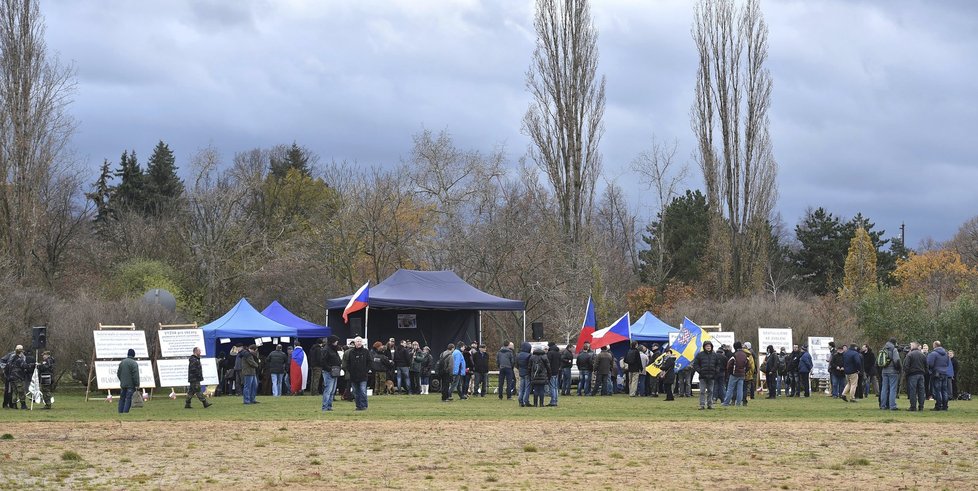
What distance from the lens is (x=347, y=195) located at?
5625cm

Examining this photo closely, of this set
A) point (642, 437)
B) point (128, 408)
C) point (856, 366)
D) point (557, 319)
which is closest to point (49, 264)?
point (557, 319)

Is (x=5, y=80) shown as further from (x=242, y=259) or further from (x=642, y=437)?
(x=642, y=437)

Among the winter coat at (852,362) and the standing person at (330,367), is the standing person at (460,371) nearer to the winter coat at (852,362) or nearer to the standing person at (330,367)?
the standing person at (330,367)

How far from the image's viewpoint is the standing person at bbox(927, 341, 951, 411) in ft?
77.7

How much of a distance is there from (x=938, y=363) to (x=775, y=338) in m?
10.5

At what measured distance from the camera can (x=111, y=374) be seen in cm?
2823

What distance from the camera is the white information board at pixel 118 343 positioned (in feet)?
92.2

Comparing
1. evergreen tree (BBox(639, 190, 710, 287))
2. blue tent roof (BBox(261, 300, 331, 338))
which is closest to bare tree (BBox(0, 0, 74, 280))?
blue tent roof (BBox(261, 300, 331, 338))

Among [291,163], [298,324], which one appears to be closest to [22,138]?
[298,324]

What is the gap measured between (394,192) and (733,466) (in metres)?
42.5

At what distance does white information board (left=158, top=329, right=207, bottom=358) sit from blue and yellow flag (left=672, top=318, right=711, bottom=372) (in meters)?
11.4

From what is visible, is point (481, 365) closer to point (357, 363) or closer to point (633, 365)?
point (633, 365)

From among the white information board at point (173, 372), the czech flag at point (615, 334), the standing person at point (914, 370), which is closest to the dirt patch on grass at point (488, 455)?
the standing person at point (914, 370)

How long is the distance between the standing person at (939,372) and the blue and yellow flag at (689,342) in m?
4.93
